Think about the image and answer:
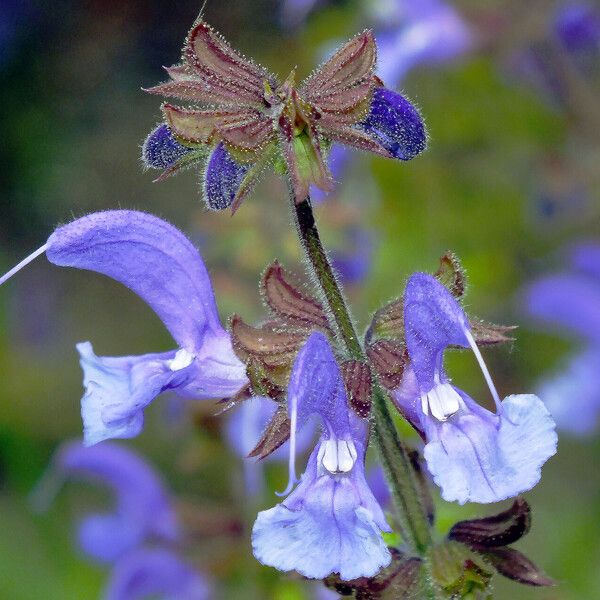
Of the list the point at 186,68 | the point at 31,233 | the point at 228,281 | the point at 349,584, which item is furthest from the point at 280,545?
the point at 31,233

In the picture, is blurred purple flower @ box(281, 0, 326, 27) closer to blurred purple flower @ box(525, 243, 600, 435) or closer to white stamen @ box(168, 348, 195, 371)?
blurred purple flower @ box(525, 243, 600, 435)

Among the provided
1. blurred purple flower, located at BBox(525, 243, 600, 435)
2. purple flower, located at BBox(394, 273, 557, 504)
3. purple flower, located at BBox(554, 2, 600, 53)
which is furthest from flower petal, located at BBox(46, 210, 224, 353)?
purple flower, located at BBox(554, 2, 600, 53)

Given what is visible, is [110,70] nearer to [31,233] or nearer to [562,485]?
[31,233]

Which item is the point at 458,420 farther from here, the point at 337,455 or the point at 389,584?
the point at 389,584

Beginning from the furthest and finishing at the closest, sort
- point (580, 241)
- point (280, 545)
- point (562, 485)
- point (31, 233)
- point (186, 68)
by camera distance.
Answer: point (31, 233) → point (562, 485) → point (580, 241) → point (186, 68) → point (280, 545)

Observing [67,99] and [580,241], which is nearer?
[580,241]

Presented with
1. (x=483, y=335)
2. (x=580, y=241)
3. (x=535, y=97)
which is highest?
(x=535, y=97)
